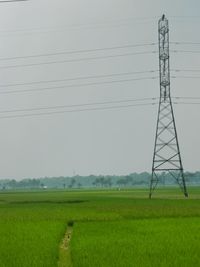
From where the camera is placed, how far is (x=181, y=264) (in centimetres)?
1250

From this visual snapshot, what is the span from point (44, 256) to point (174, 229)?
26.3 ft

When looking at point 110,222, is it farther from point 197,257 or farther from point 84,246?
point 197,257

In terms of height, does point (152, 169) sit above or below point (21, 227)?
above

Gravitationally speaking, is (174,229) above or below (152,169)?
below

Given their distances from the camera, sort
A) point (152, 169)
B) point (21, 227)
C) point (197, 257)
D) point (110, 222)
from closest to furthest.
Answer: point (197, 257), point (21, 227), point (110, 222), point (152, 169)

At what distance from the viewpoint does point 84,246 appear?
52.6 ft

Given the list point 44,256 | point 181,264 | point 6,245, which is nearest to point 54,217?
point 6,245

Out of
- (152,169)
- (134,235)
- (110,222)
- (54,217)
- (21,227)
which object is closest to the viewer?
(134,235)

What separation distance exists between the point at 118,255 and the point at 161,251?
1425 mm

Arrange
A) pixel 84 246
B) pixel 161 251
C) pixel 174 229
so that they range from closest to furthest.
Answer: pixel 161 251
pixel 84 246
pixel 174 229

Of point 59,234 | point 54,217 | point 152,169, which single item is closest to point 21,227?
point 59,234

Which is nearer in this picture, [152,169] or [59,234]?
[59,234]

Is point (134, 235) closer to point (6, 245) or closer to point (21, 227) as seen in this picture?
point (6, 245)

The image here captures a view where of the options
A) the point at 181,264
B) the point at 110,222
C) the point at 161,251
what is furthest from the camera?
the point at 110,222
